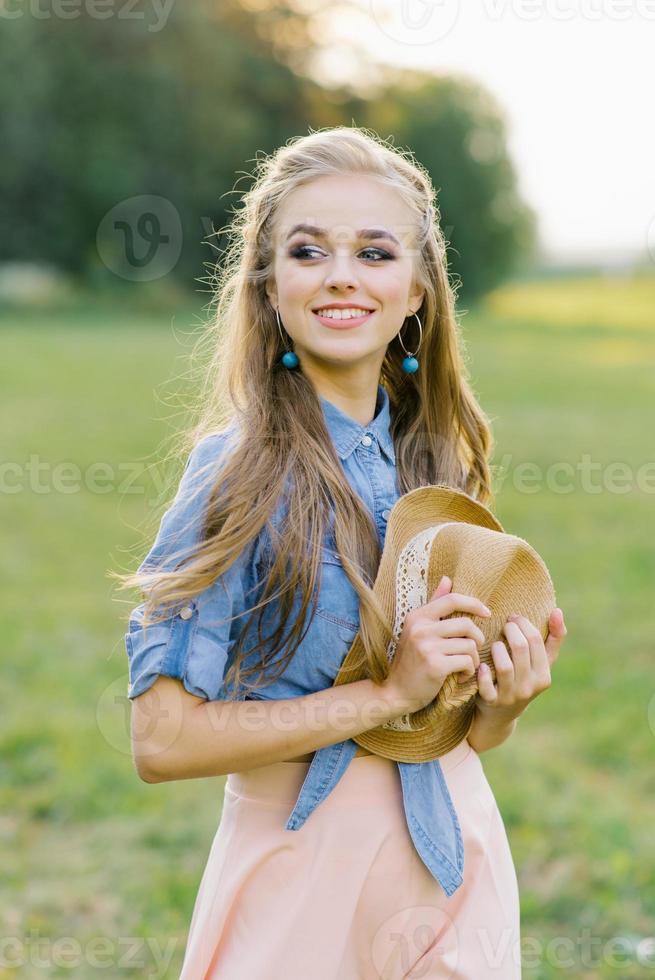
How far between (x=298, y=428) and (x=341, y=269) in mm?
269

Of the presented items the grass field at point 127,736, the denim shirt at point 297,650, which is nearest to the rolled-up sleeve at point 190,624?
the denim shirt at point 297,650

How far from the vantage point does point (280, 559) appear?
1712 mm

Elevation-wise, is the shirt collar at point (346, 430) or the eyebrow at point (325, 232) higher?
the eyebrow at point (325, 232)

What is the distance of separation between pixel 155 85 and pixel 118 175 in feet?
11.4

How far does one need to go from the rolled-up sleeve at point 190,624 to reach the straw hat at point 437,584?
0.65 ft

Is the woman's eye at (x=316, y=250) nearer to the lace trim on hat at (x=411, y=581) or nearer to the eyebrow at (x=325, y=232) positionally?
the eyebrow at (x=325, y=232)

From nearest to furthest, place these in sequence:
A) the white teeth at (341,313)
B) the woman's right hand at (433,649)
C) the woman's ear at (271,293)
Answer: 1. the woman's right hand at (433,649)
2. the white teeth at (341,313)
3. the woman's ear at (271,293)

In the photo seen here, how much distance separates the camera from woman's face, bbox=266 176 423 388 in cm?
184

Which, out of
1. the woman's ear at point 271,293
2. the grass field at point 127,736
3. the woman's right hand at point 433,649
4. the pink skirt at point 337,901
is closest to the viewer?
the woman's right hand at point 433,649

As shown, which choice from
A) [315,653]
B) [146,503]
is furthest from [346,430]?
[146,503]

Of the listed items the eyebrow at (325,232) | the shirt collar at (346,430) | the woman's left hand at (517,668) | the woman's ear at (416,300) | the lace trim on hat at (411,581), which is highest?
the eyebrow at (325,232)

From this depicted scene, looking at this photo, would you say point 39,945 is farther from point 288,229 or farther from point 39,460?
point 39,460

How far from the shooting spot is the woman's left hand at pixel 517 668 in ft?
5.59

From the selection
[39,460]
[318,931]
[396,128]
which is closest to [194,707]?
[318,931]
